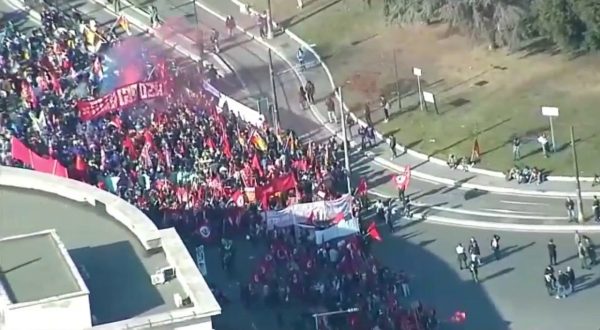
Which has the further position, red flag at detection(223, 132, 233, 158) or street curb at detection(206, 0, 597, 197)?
street curb at detection(206, 0, 597, 197)

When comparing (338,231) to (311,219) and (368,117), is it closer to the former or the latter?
(311,219)

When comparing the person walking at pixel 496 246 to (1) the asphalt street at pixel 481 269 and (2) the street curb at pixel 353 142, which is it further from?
(2) the street curb at pixel 353 142

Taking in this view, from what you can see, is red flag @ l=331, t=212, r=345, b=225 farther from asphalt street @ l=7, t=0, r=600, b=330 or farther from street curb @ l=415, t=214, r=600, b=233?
street curb @ l=415, t=214, r=600, b=233

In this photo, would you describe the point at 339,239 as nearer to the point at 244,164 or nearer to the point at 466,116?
the point at 244,164

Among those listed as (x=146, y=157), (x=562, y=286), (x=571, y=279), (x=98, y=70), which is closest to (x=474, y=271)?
(x=562, y=286)

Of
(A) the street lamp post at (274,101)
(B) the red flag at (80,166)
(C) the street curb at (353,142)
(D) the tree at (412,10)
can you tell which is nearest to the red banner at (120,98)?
(B) the red flag at (80,166)

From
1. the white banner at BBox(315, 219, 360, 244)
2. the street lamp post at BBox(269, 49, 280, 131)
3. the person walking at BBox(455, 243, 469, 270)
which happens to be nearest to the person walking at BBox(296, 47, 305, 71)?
the street lamp post at BBox(269, 49, 280, 131)

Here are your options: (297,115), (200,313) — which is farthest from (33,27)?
(200,313)
